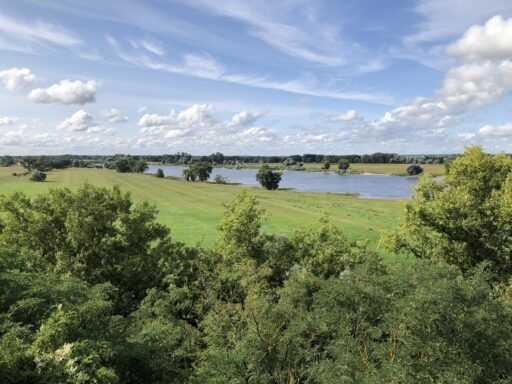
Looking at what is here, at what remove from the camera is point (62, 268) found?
28016 mm

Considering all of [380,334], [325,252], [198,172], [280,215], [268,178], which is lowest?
[280,215]

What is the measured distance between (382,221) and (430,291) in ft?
187

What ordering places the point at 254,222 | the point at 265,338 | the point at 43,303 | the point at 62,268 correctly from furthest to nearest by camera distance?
the point at 254,222
the point at 62,268
the point at 265,338
the point at 43,303

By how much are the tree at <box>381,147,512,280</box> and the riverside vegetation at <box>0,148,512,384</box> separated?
109 millimetres

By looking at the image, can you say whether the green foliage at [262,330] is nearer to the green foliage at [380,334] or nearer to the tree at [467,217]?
the green foliage at [380,334]

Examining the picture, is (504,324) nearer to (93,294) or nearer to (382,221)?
(93,294)

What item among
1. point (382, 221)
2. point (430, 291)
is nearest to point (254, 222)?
point (430, 291)

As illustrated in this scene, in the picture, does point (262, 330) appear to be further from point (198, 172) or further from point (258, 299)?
point (198, 172)

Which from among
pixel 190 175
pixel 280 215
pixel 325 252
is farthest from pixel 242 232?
pixel 190 175

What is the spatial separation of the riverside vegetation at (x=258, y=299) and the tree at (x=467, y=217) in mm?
109

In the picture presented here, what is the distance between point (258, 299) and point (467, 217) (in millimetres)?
18574

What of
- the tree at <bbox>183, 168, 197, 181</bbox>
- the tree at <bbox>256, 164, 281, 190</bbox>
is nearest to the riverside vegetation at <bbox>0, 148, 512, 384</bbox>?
the tree at <bbox>256, 164, 281, 190</bbox>

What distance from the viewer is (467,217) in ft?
97.3

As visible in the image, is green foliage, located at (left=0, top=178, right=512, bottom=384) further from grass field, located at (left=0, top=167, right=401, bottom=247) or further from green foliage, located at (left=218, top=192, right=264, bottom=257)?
grass field, located at (left=0, top=167, right=401, bottom=247)
